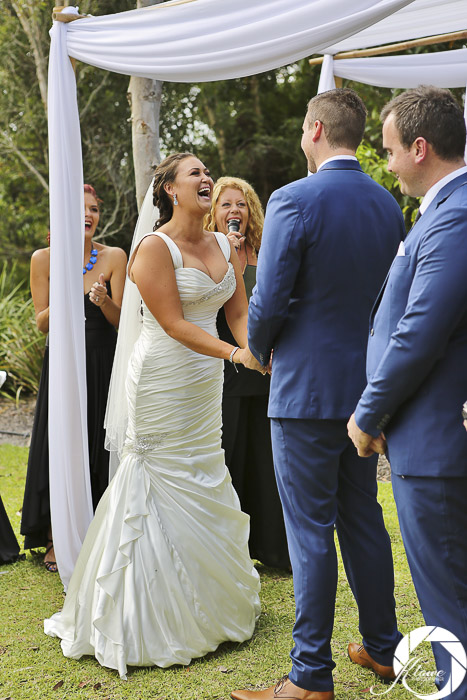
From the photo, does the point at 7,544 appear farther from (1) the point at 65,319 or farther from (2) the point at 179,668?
(2) the point at 179,668

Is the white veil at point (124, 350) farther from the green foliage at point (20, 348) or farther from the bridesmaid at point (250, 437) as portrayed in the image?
the green foliage at point (20, 348)

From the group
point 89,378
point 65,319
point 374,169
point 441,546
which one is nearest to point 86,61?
point 65,319

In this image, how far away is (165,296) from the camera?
3336mm

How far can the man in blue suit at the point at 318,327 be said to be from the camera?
2629 mm

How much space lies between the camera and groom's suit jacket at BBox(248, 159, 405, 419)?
103 inches

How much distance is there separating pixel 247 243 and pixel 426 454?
2.69 m

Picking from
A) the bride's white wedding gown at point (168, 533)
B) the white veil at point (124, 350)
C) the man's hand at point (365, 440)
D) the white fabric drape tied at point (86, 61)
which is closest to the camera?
the man's hand at point (365, 440)

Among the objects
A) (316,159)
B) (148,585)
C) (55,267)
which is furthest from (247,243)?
(148,585)

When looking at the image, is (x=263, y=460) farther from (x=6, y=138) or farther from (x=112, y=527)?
(x=6, y=138)

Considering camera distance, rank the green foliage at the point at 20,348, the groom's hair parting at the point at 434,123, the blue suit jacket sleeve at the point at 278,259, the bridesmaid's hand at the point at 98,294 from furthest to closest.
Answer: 1. the green foliage at the point at 20,348
2. the bridesmaid's hand at the point at 98,294
3. the blue suit jacket sleeve at the point at 278,259
4. the groom's hair parting at the point at 434,123

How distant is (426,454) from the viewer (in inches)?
82.9

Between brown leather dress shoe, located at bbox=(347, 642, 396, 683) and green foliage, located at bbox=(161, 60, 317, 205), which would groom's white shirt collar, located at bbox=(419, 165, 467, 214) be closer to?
brown leather dress shoe, located at bbox=(347, 642, 396, 683)

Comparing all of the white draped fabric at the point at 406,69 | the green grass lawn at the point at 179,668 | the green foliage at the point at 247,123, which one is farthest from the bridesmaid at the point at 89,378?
the green foliage at the point at 247,123

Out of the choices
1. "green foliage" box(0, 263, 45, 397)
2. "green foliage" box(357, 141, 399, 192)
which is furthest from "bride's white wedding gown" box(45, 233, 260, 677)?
"green foliage" box(0, 263, 45, 397)
